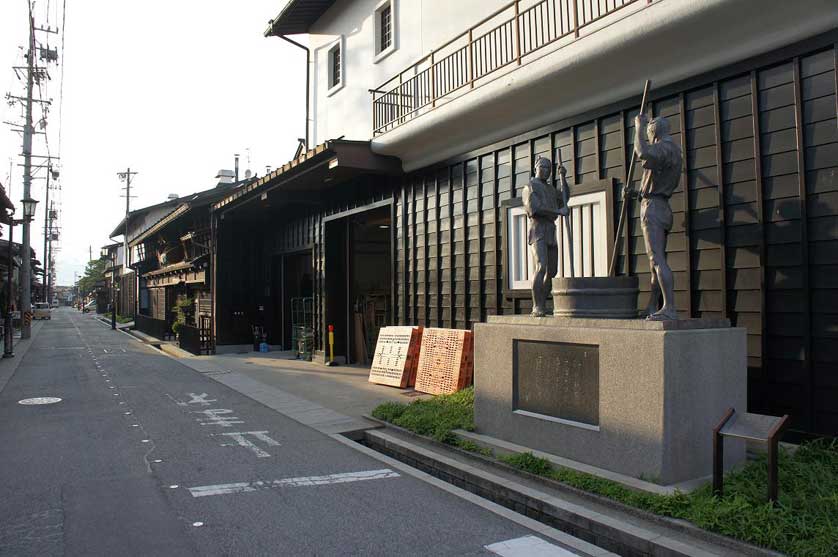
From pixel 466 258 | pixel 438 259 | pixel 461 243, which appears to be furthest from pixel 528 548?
pixel 438 259

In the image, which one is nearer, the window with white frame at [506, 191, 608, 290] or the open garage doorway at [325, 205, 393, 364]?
the window with white frame at [506, 191, 608, 290]

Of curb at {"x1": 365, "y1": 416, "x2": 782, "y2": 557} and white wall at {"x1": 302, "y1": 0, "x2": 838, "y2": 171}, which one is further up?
white wall at {"x1": 302, "y1": 0, "x2": 838, "y2": 171}

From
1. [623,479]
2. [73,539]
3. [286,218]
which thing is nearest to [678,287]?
[623,479]

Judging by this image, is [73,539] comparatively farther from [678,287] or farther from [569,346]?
[678,287]

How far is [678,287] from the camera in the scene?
7.72m

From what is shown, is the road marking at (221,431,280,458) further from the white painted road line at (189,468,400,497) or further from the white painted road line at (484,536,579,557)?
the white painted road line at (484,536,579,557)

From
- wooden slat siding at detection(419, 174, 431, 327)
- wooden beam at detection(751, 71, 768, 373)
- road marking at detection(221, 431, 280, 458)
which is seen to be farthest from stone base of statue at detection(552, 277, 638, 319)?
wooden slat siding at detection(419, 174, 431, 327)

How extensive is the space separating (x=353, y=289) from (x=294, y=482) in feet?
35.3

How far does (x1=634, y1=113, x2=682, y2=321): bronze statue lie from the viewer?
5887mm

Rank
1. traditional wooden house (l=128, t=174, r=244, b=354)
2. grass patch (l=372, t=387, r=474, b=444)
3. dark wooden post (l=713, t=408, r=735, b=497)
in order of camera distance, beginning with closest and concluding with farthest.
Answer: dark wooden post (l=713, t=408, r=735, b=497)
grass patch (l=372, t=387, r=474, b=444)
traditional wooden house (l=128, t=174, r=244, b=354)

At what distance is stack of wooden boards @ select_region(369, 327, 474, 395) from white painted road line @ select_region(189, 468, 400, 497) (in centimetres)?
437

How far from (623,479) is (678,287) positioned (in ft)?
10.6

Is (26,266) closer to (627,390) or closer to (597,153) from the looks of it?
(597,153)

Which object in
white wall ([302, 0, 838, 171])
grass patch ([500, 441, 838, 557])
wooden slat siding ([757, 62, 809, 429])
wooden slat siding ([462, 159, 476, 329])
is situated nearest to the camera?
grass patch ([500, 441, 838, 557])
